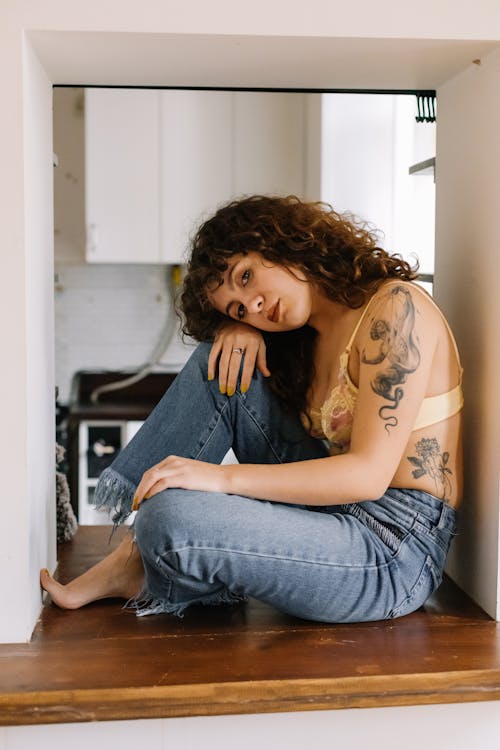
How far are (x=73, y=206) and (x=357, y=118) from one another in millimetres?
1571

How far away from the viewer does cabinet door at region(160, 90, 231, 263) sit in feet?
14.1

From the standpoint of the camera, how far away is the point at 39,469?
179 cm

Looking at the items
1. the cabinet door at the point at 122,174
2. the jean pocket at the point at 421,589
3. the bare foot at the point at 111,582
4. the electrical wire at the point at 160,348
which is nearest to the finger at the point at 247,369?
the bare foot at the point at 111,582

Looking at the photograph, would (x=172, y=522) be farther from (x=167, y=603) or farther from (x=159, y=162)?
(x=159, y=162)

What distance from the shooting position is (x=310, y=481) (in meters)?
1.65

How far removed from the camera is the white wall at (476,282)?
176 cm

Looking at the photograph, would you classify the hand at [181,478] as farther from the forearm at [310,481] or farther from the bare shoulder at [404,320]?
the bare shoulder at [404,320]

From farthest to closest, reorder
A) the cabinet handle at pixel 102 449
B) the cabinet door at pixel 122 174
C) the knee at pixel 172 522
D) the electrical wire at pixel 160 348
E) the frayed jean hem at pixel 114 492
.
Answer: the electrical wire at pixel 160 348 < the cabinet door at pixel 122 174 < the cabinet handle at pixel 102 449 < the frayed jean hem at pixel 114 492 < the knee at pixel 172 522

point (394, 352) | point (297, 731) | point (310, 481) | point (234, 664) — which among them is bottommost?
point (297, 731)

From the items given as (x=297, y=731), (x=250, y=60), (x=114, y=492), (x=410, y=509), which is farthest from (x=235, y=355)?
(x=297, y=731)

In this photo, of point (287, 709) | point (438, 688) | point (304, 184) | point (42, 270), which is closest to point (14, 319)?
point (42, 270)

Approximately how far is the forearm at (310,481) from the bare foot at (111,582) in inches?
12.8

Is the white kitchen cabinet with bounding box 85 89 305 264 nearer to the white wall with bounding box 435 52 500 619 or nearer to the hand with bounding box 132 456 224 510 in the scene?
the white wall with bounding box 435 52 500 619

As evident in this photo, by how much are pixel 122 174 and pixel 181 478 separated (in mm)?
2893
